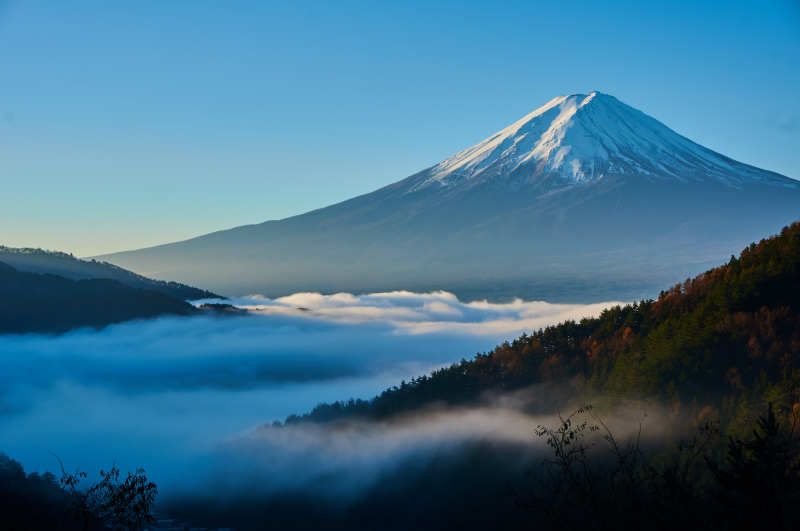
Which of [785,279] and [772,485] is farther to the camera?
[785,279]

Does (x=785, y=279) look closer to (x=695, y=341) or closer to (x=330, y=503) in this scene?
(x=695, y=341)

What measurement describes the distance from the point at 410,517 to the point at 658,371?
55.2 meters

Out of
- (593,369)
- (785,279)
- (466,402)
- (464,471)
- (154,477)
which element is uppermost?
(785,279)

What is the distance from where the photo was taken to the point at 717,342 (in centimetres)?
7562

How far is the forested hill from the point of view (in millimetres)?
70438

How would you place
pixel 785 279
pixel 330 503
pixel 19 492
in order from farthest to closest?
pixel 330 503
pixel 19 492
pixel 785 279

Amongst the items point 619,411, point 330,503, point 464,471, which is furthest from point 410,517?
point 619,411

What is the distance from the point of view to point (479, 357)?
461 feet

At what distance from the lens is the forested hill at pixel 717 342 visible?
70.4 meters

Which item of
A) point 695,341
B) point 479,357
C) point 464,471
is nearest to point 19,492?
point 464,471

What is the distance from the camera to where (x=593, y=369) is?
331 feet

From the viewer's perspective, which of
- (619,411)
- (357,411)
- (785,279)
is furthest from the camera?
(357,411)

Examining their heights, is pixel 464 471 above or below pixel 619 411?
below

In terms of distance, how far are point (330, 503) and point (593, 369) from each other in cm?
7263
